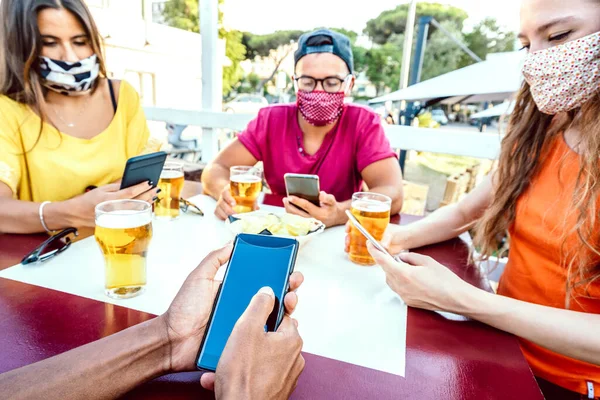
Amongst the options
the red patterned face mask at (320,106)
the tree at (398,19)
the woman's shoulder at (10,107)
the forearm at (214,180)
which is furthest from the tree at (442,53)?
the woman's shoulder at (10,107)

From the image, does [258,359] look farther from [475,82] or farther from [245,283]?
[475,82]

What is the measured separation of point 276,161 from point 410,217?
2.85 feet

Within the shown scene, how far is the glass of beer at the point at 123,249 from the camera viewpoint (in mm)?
893

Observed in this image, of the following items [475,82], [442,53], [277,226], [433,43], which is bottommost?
[277,226]

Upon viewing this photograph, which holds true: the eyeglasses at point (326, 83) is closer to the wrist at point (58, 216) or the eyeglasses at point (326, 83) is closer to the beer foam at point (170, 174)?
the beer foam at point (170, 174)

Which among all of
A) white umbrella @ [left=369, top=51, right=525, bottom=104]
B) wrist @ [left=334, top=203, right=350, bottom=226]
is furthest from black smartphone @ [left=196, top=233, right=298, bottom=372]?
white umbrella @ [left=369, top=51, right=525, bottom=104]

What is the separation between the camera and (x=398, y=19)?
68.4 ft

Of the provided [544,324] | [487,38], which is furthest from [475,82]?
[487,38]

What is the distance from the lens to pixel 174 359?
67 centimetres

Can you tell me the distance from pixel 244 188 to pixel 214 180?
0.37m

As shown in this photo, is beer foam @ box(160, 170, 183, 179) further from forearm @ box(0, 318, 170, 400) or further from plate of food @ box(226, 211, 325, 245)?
forearm @ box(0, 318, 170, 400)

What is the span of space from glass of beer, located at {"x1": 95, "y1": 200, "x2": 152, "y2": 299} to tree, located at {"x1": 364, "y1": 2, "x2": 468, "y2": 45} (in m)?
19.8

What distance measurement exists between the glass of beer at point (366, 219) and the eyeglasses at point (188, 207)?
0.68m

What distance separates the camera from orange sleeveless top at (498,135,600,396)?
41.4 inches
